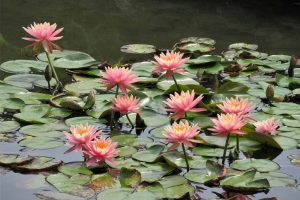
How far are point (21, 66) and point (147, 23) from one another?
1.80 m

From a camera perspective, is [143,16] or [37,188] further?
[143,16]

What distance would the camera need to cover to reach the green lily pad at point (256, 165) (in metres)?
2.33

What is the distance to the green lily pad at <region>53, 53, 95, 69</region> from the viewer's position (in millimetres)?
3652

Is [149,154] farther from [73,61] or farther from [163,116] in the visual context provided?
[73,61]

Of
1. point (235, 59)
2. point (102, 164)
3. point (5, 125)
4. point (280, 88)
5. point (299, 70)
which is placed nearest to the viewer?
point (102, 164)

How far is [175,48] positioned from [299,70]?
0.94 metres

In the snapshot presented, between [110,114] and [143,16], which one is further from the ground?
[143,16]

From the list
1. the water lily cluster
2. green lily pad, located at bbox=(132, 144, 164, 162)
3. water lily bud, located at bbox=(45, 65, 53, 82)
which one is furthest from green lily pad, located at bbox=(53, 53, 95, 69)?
green lily pad, located at bbox=(132, 144, 164, 162)

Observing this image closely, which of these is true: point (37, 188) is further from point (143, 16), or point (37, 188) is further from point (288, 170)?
point (143, 16)

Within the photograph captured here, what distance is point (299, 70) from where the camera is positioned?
3.67 metres

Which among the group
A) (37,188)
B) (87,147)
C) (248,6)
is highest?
(248,6)

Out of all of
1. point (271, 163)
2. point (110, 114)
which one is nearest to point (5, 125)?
point (110, 114)

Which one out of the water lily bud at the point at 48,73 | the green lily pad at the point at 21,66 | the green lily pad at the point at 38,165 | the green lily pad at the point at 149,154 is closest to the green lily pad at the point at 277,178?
the green lily pad at the point at 149,154

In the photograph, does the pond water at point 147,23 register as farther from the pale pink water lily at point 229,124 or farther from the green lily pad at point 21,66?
the pale pink water lily at point 229,124
